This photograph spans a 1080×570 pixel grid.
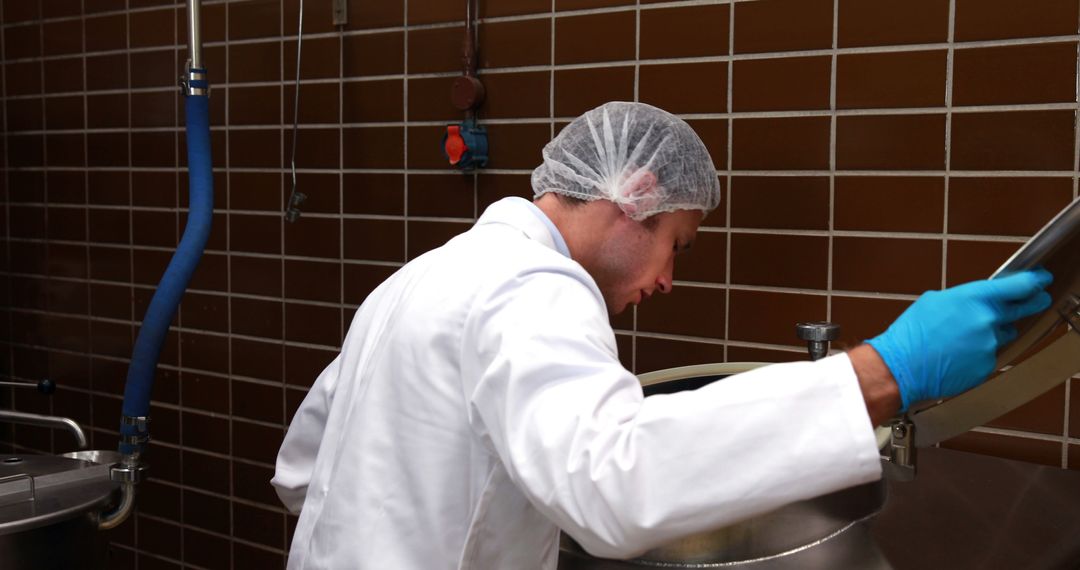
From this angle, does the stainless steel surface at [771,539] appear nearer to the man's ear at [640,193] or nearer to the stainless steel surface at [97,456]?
the man's ear at [640,193]

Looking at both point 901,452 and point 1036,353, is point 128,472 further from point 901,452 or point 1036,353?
point 1036,353

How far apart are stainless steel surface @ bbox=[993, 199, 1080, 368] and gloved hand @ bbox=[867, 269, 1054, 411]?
0.5 inches

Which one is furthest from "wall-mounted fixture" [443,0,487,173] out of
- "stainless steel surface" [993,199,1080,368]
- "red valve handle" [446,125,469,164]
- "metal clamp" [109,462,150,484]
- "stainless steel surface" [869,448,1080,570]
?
"stainless steel surface" [993,199,1080,368]

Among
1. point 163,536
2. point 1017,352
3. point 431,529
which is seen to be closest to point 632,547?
point 431,529

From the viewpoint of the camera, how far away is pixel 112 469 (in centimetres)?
204

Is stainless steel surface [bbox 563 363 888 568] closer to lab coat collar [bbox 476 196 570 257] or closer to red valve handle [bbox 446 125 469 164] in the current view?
lab coat collar [bbox 476 196 570 257]

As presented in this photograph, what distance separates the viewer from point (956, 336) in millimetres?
996

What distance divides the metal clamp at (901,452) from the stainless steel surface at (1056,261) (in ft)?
0.62

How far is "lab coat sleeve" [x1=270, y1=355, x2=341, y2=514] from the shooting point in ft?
5.08

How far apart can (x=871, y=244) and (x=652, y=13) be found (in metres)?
0.61

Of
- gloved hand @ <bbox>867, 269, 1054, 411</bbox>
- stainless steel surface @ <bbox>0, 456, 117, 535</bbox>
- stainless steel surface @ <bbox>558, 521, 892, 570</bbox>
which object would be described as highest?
gloved hand @ <bbox>867, 269, 1054, 411</bbox>

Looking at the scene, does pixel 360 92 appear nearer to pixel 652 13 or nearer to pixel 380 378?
pixel 652 13

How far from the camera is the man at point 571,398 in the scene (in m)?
0.97

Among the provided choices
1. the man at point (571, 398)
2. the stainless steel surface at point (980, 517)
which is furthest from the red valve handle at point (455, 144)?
the stainless steel surface at point (980, 517)
